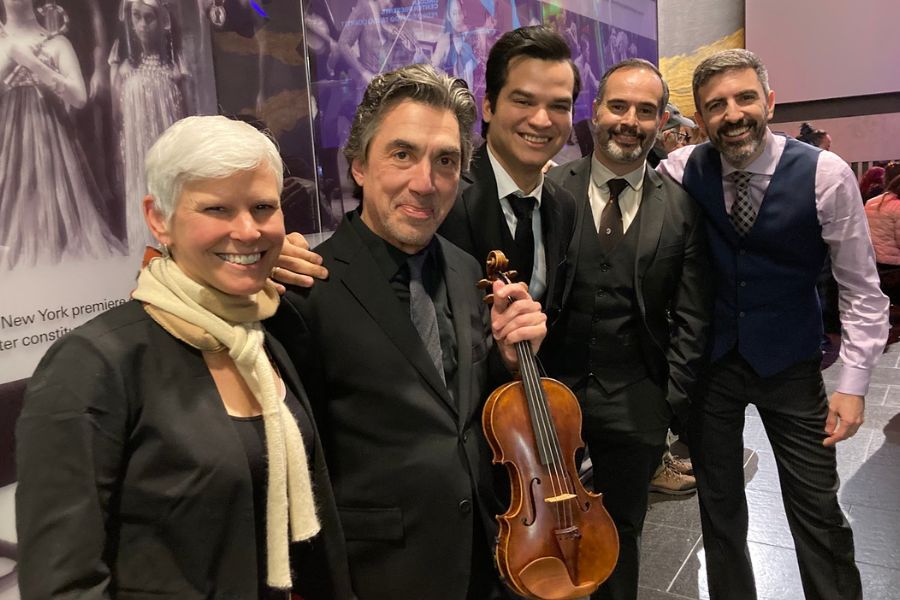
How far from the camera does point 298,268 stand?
1.43m

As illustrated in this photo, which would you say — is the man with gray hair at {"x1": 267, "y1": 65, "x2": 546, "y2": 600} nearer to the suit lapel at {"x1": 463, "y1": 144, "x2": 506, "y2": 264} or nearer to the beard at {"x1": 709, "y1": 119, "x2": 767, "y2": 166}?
the suit lapel at {"x1": 463, "y1": 144, "x2": 506, "y2": 264}

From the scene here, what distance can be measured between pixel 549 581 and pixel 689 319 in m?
1.12

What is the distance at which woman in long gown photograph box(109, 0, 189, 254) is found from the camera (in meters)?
1.70

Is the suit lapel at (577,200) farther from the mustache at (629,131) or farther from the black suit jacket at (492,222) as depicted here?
the mustache at (629,131)

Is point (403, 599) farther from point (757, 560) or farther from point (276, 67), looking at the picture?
point (757, 560)

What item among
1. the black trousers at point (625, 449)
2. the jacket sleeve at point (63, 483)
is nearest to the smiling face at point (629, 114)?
the black trousers at point (625, 449)

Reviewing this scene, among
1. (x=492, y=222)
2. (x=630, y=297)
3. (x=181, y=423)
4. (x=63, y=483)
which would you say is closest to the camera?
(x=63, y=483)

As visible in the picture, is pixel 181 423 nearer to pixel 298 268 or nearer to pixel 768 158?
pixel 298 268

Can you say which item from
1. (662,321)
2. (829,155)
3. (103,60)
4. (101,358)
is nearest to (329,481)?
(101,358)

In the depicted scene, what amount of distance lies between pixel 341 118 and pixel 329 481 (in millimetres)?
1440

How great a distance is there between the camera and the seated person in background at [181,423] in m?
0.98

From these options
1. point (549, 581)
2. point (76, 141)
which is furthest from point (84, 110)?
point (549, 581)

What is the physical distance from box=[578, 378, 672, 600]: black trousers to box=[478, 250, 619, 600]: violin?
0.67 m

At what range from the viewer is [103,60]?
1.65 metres
